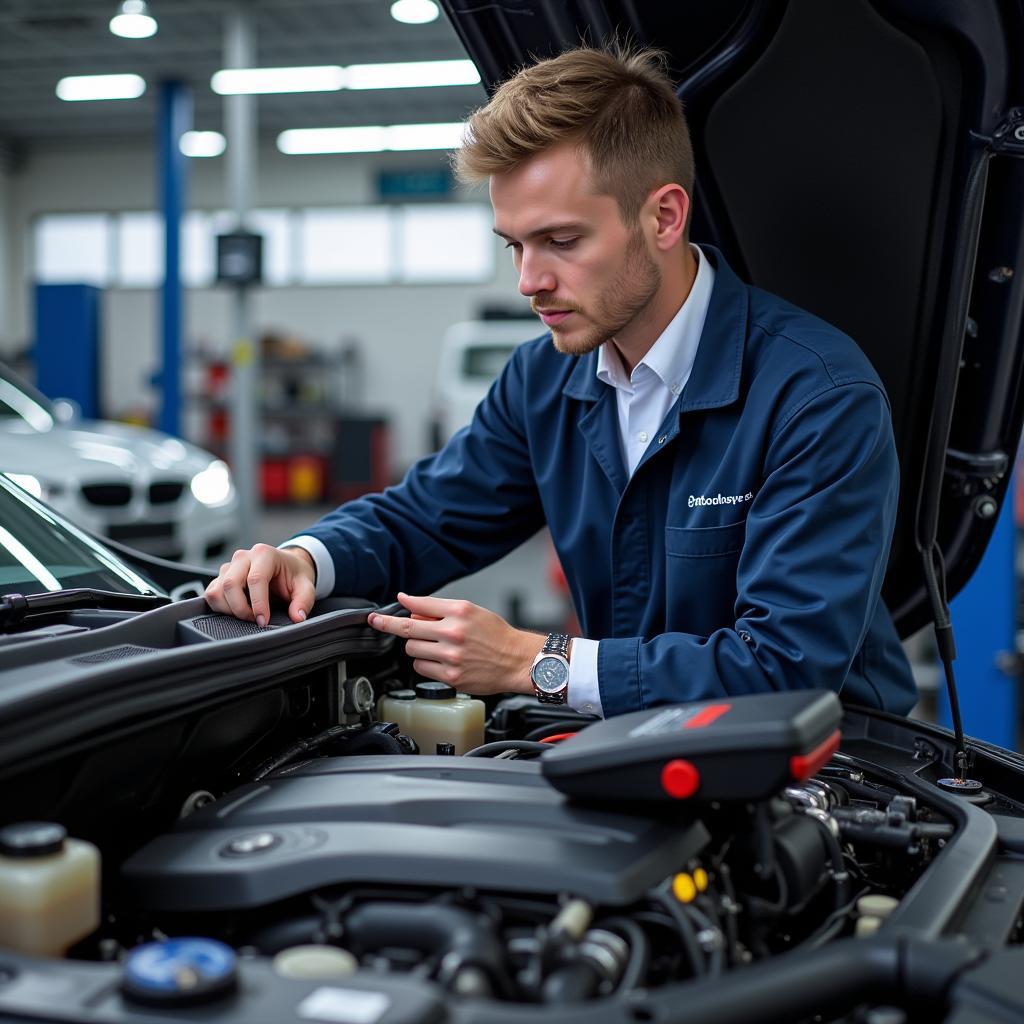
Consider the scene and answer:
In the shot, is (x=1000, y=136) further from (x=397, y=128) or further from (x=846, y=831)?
(x=397, y=128)

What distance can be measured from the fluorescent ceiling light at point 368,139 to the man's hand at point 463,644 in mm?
11407

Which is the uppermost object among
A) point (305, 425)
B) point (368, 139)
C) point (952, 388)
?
point (368, 139)

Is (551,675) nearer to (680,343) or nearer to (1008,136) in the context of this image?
(680,343)

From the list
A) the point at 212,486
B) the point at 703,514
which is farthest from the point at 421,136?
the point at 703,514

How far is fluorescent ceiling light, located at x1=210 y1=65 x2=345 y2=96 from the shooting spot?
7.70 m

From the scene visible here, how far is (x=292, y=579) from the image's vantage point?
5.23 ft

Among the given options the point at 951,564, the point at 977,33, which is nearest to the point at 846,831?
the point at 951,564

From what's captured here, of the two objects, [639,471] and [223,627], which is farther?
[639,471]

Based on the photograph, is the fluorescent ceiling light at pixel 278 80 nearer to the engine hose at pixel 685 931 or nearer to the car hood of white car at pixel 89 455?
the car hood of white car at pixel 89 455

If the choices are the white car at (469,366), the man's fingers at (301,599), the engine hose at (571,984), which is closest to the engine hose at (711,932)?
the engine hose at (571,984)

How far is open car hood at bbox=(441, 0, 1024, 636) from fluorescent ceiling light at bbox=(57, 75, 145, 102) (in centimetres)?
1028

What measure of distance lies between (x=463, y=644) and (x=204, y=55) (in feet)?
32.2

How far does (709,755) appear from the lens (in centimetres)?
96

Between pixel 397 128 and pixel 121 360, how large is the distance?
4.71m
